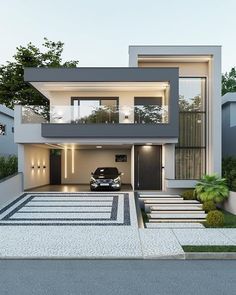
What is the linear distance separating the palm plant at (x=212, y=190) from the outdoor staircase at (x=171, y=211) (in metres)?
0.49

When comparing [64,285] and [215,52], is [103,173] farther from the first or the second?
[64,285]

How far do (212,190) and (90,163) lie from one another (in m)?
12.4

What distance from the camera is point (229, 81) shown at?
56.0m

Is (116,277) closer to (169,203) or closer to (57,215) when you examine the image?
(57,215)

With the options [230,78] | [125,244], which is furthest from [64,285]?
[230,78]

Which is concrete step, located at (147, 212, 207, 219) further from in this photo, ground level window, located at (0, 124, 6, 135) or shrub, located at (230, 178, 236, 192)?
ground level window, located at (0, 124, 6, 135)

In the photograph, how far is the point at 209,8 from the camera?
78.0 ft

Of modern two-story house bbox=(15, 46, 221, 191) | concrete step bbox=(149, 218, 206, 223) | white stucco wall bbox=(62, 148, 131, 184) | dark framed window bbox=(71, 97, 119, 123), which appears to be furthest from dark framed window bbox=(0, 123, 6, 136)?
concrete step bbox=(149, 218, 206, 223)

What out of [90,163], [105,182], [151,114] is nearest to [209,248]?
[151,114]

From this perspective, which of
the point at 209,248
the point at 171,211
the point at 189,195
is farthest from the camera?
the point at 189,195

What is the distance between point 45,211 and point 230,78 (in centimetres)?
4740

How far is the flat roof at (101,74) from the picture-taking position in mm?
20312

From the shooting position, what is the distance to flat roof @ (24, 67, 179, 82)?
20.3 m

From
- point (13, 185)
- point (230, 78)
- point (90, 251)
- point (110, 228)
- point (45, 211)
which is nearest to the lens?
point (90, 251)
